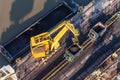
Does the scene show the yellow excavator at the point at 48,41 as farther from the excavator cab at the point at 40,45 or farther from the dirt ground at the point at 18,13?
the dirt ground at the point at 18,13

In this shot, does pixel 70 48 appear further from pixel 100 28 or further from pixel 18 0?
pixel 18 0

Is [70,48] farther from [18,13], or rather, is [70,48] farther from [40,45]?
[18,13]

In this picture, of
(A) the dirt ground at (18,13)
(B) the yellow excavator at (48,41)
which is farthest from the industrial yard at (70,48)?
(A) the dirt ground at (18,13)

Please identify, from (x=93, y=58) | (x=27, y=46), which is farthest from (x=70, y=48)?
(x=27, y=46)

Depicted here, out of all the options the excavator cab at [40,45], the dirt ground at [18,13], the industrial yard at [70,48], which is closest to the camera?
the excavator cab at [40,45]

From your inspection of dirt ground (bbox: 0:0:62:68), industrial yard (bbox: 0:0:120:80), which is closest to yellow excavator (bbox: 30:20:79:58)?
A: industrial yard (bbox: 0:0:120:80)

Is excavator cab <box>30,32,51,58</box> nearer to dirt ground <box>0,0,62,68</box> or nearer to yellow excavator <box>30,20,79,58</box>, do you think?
yellow excavator <box>30,20,79,58</box>

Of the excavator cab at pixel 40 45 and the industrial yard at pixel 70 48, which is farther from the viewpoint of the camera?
the industrial yard at pixel 70 48

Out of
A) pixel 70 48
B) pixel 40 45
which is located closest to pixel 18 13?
pixel 40 45
